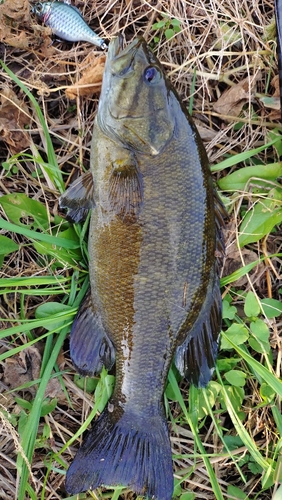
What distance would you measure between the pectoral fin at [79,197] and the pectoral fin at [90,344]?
544 millimetres

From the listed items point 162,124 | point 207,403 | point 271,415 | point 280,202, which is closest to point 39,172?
point 162,124

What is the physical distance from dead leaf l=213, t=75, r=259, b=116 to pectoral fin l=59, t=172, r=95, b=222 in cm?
102

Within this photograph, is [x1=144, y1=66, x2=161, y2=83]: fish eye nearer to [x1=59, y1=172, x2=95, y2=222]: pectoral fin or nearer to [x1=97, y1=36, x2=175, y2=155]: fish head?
[x1=97, y1=36, x2=175, y2=155]: fish head

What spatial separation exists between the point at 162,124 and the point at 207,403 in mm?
1653

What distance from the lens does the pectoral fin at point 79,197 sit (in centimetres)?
271

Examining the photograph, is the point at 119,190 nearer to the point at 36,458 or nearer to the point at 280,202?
the point at 280,202

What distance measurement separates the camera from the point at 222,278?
117 inches

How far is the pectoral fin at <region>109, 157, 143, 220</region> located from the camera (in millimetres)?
2512

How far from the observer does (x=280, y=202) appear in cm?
295

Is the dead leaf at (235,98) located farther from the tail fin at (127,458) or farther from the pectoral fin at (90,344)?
the tail fin at (127,458)

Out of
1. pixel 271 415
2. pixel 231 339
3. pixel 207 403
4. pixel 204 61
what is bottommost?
pixel 271 415

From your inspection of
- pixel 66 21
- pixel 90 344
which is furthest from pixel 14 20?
pixel 90 344

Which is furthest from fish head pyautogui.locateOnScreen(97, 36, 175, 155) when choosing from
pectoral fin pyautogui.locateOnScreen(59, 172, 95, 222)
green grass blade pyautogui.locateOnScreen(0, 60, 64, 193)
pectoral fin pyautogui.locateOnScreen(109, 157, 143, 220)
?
green grass blade pyautogui.locateOnScreen(0, 60, 64, 193)

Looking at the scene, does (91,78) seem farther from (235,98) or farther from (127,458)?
(127,458)
